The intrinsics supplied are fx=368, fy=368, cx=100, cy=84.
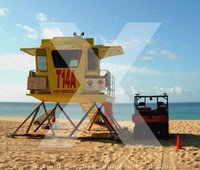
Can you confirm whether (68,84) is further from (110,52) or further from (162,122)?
(162,122)

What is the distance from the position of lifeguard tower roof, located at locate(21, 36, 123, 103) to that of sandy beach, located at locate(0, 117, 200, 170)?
2.51 m

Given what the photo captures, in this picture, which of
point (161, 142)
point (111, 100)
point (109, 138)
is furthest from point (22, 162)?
point (111, 100)

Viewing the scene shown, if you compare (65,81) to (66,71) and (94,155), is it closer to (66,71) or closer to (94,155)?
(66,71)

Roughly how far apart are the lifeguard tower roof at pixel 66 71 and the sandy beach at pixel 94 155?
251 centimetres

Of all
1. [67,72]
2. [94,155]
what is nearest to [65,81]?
[67,72]

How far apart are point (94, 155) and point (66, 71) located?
250 inches

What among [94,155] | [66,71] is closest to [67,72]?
[66,71]

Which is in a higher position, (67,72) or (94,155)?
(67,72)

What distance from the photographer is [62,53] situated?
61.5ft

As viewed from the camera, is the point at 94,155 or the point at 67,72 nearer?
the point at 94,155

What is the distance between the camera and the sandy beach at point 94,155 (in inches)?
453

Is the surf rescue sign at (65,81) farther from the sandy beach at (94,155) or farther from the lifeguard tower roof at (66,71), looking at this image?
the sandy beach at (94,155)

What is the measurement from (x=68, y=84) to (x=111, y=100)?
302 centimetres

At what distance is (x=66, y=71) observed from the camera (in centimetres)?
1859
